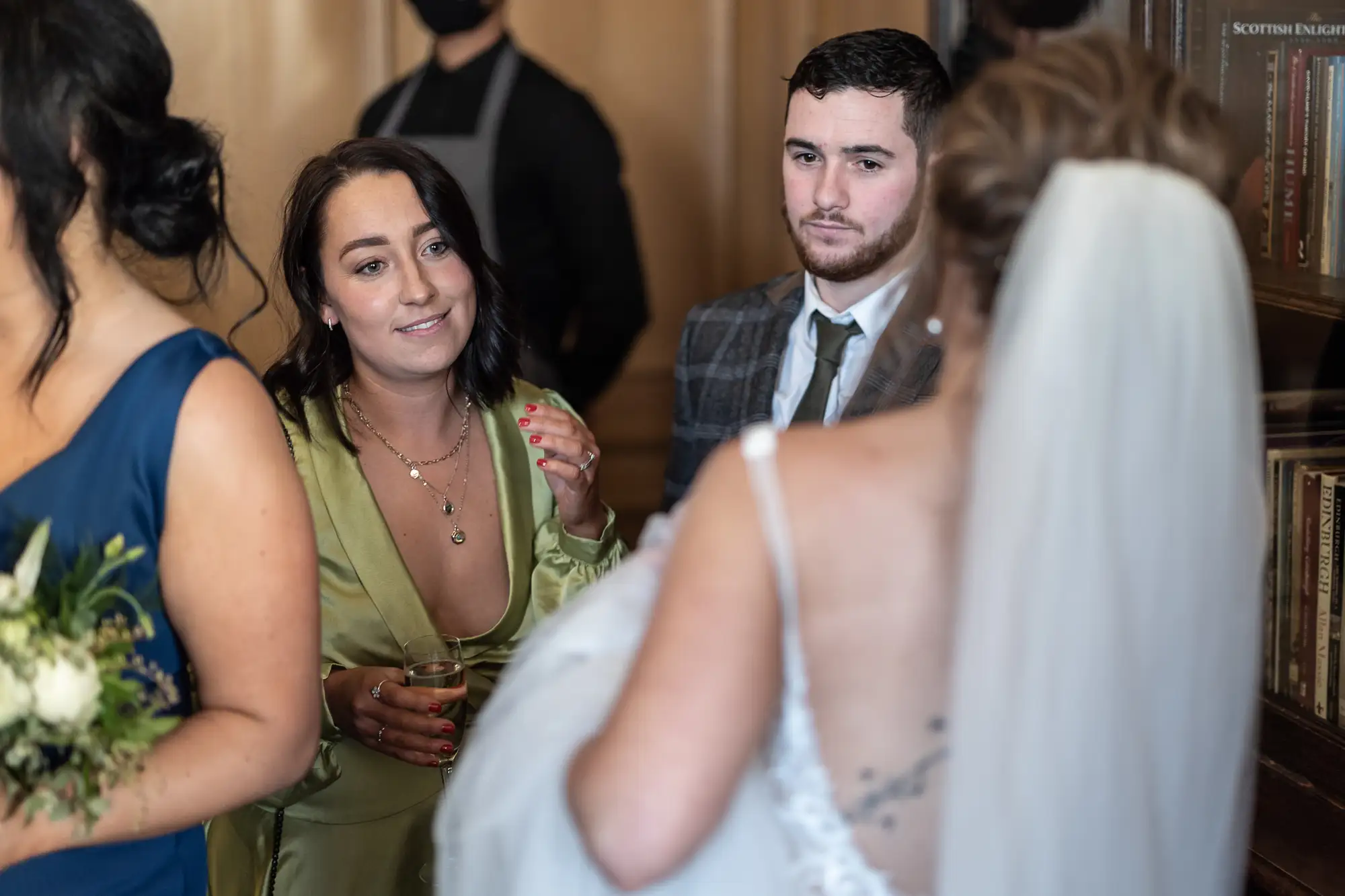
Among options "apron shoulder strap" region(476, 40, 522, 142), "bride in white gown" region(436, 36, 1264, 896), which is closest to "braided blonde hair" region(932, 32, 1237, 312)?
"bride in white gown" region(436, 36, 1264, 896)

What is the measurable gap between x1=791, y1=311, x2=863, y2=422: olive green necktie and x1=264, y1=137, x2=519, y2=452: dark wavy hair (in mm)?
487

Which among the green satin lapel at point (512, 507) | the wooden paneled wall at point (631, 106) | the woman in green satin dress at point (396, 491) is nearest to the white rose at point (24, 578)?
the woman in green satin dress at point (396, 491)

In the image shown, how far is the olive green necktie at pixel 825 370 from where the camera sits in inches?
93.2

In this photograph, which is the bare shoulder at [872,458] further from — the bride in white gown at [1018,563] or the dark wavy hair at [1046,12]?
the dark wavy hair at [1046,12]

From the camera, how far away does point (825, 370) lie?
7.81ft

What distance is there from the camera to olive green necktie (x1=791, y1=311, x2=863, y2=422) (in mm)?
2367

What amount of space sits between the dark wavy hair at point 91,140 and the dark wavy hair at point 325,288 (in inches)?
31.3

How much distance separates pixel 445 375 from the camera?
2365 millimetres

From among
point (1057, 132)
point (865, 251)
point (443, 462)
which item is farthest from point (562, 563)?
point (1057, 132)

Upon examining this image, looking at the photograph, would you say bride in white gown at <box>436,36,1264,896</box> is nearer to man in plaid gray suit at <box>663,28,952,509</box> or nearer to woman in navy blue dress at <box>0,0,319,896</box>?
woman in navy blue dress at <box>0,0,319,896</box>

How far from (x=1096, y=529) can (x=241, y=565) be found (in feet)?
2.54

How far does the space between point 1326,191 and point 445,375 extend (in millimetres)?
1326

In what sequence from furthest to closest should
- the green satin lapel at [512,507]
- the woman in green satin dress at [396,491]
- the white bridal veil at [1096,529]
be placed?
1. the green satin lapel at [512,507]
2. the woman in green satin dress at [396,491]
3. the white bridal veil at [1096,529]

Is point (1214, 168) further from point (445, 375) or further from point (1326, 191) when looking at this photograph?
point (445, 375)
